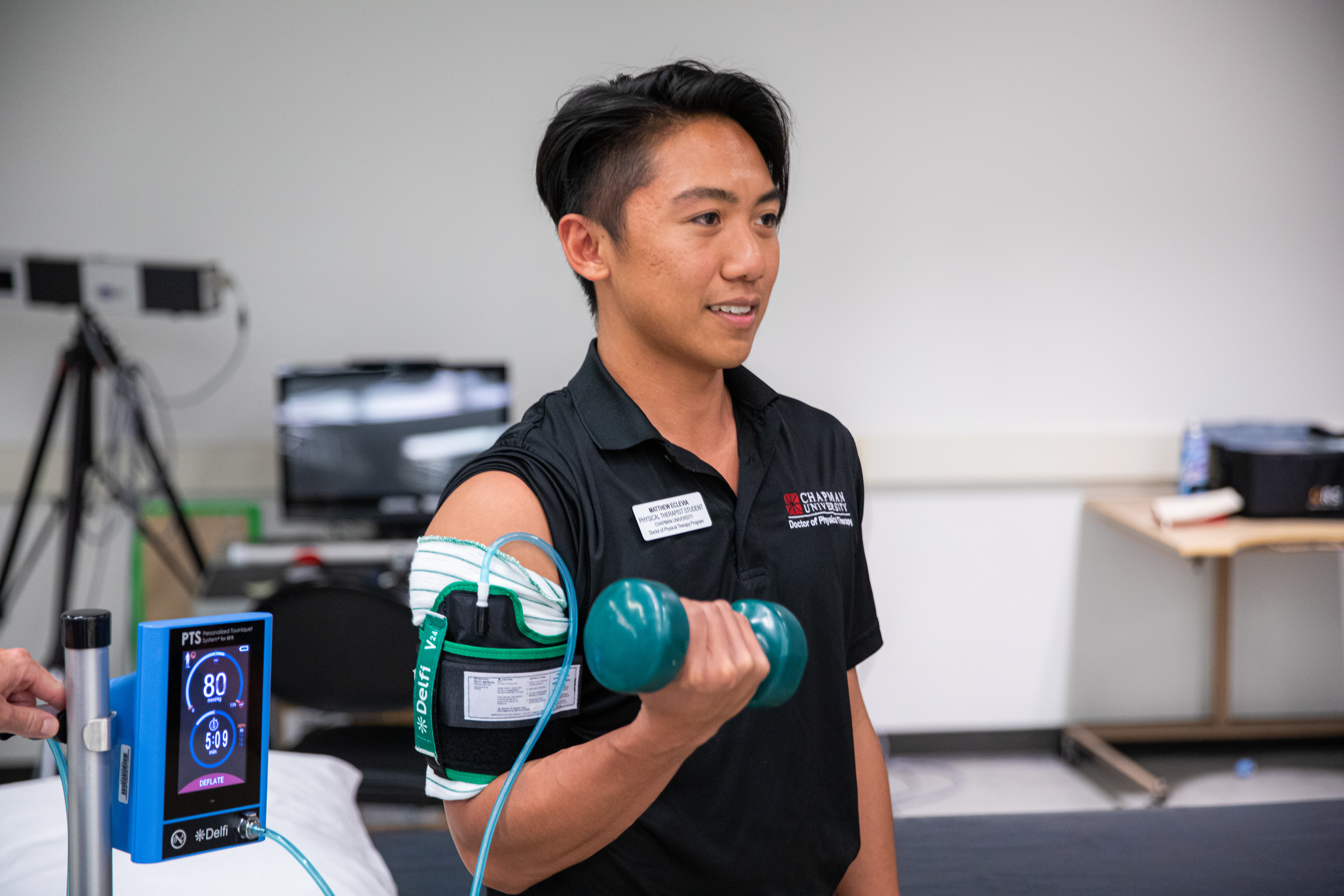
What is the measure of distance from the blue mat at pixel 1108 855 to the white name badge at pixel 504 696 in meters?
0.70

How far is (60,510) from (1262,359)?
3457mm

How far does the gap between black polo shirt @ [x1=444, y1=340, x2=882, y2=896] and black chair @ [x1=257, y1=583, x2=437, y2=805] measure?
1.17 m

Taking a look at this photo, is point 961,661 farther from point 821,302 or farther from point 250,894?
point 250,894

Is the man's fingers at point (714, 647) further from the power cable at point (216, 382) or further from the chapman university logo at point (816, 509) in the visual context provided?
the power cable at point (216, 382)

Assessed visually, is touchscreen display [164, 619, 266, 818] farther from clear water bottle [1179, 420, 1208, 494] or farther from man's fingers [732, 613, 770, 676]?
clear water bottle [1179, 420, 1208, 494]

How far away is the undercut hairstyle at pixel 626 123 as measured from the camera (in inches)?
35.4

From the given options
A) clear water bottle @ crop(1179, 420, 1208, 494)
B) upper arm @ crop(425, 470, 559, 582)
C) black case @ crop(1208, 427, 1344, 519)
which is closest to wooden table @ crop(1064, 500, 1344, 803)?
black case @ crop(1208, 427, 1344, 519)

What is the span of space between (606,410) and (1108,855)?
0.94 metres

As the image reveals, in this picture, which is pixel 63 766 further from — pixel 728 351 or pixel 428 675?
pixel 728 351

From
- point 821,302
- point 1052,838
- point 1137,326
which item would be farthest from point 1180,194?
point 1052,838

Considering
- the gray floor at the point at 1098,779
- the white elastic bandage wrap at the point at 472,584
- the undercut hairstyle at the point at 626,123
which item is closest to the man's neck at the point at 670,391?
the undercut hairstyle at the point at 626,123

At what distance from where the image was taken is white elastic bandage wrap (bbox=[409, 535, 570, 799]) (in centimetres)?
77

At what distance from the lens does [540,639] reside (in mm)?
776

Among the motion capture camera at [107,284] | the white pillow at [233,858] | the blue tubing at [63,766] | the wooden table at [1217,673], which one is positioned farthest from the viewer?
the wooden table at [1217,673]
